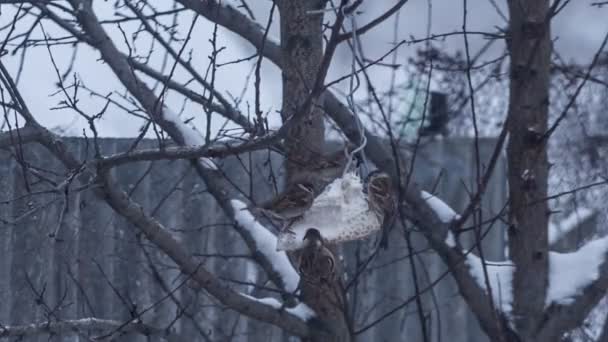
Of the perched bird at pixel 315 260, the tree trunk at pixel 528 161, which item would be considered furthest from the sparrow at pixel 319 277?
the tree trunk at pixel 528 161

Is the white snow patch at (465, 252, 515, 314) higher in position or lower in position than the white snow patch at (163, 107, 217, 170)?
lower

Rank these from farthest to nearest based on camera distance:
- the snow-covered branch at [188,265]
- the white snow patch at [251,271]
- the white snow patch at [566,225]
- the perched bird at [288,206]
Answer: the white snow patch at [566,225], the white snow patch at [251,271], the snow-covered branch at [188,265], the perched bird at [288,206]

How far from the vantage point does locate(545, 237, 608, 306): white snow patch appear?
290cm

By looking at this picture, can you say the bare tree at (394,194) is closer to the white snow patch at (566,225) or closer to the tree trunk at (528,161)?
the tree trunk at (528,161)

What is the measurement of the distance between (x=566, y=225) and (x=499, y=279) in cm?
362

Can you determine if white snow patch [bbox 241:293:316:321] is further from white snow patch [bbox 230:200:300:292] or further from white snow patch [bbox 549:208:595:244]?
white snow patch [bbox 549:208:595:244]

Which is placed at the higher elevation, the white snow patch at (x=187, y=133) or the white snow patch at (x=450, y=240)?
the white snow patch at (x=187, y=133)

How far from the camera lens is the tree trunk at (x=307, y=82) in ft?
9.34

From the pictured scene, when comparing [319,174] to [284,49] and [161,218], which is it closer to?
[284,49]

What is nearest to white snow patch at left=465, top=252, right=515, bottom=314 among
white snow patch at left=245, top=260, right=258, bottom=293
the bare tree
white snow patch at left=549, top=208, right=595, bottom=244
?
the bare tree

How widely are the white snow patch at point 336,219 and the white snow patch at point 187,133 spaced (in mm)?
1079

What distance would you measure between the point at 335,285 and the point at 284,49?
66 centimetres

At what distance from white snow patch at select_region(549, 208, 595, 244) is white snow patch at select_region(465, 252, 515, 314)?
2.13 metres

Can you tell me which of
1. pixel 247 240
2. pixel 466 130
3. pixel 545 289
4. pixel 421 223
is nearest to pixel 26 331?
pixel 247 240
